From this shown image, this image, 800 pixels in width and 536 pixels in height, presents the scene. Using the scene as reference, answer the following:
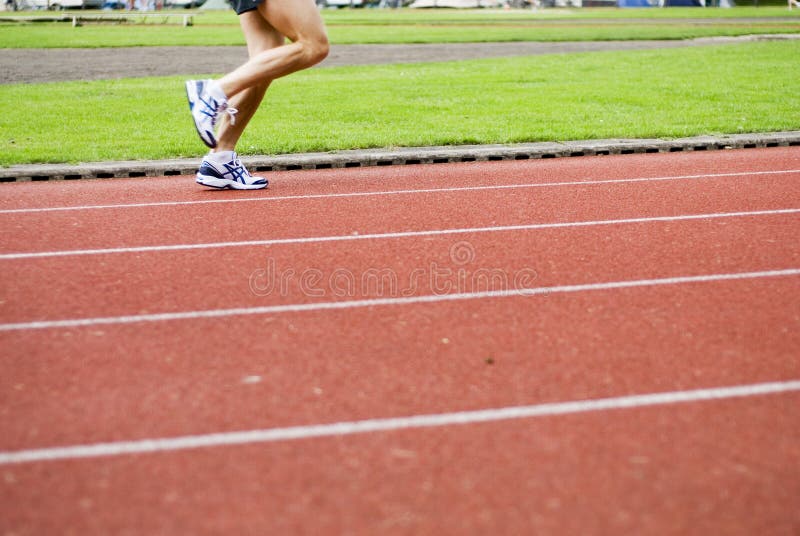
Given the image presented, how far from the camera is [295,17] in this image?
7.23m

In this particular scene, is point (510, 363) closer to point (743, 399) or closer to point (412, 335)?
point (412, 335)

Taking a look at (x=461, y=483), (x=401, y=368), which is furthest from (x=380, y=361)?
(x=461, y=483)

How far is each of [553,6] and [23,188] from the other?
56.2 m

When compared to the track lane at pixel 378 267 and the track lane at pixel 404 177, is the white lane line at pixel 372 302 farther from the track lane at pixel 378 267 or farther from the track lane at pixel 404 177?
the track lane at pixel 404 177

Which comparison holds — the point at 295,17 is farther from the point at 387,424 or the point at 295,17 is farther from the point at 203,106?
the point at 387,424

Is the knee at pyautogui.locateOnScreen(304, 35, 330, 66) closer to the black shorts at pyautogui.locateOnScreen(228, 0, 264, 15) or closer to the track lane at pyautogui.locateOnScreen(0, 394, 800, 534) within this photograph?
the black shorts at pyautogui.locateOnScreen(228, 0, 264, 15)

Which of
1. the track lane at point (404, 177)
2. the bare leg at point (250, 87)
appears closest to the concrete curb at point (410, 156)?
the track lane at point (404, 177)

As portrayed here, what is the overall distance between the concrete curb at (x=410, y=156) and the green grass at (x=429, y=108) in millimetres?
351

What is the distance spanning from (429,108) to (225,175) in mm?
5536

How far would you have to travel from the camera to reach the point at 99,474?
3154 mm

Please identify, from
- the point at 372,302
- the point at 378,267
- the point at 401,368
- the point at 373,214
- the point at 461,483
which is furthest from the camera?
the point at 373,214

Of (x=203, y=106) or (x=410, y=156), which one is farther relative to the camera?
(x=410, y=156)

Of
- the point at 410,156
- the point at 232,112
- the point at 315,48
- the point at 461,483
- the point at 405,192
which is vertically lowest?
the point at 410,156

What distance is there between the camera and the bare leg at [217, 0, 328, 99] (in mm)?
7227
